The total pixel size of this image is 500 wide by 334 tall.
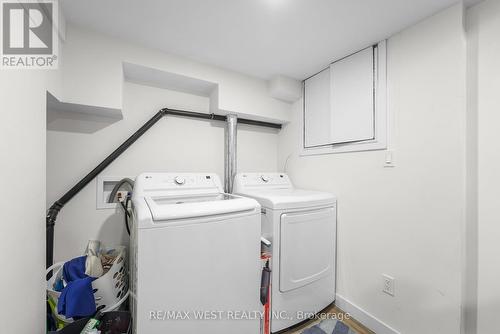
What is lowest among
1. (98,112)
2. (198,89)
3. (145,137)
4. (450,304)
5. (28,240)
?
(450,304)

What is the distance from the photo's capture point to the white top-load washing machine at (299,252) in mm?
1383

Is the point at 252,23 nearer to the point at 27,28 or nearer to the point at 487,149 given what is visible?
the point at 27,28

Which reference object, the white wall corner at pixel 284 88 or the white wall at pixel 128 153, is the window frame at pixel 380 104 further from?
the white wall at pixel 128 153

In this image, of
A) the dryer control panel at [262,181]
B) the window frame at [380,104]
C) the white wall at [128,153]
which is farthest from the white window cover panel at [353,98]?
the white wall at [128,153]

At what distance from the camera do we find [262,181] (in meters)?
1.98

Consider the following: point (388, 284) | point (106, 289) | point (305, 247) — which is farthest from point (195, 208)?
point (388, 284)

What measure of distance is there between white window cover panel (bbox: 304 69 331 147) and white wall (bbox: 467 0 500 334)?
2.99 ft

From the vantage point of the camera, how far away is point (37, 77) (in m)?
0.95

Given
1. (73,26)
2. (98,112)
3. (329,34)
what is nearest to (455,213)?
(329,34)

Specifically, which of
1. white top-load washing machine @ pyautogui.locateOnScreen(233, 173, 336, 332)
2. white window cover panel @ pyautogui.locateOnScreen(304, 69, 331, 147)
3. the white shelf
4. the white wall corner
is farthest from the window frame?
the white shelf

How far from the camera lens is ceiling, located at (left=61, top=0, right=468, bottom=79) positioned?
3.78 feet

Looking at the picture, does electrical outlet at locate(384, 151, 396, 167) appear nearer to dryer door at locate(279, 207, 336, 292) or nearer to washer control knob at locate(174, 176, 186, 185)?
dryer door at locate(279, 207, 336, 292)

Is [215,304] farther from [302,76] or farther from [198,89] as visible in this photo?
[302,76]

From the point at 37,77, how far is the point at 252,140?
5.56ft
